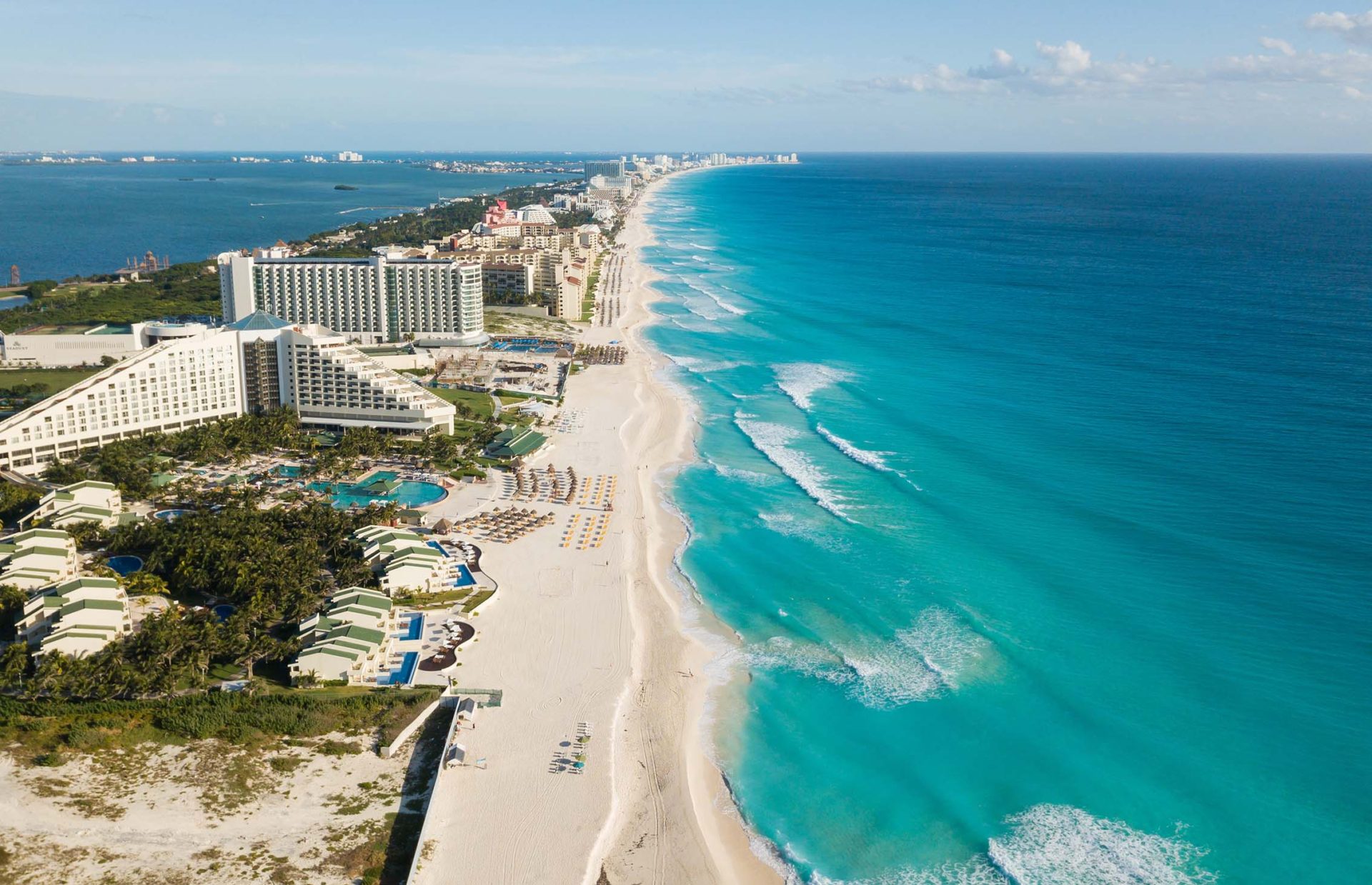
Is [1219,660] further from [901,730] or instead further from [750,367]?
[750,367]

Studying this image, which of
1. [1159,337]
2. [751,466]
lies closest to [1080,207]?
[1159,337]

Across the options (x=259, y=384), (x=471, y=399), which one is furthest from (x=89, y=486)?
(x=471, y=399)

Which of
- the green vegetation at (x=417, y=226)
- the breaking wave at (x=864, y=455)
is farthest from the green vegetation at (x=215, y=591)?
the green vegetation at (x=417, y=226)

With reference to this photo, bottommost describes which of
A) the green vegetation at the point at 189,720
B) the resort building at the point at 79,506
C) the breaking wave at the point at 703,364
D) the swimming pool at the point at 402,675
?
the swimming pool at the point at 402,675

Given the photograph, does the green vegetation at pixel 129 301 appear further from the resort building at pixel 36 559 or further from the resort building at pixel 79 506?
the resort building at pixel 36 559

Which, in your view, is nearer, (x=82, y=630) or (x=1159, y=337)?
(x=82, y=630)

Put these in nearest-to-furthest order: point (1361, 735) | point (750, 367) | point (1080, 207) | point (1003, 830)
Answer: point (1003, 830), point (1361, 735), point (750, 367), point (1080, 207)

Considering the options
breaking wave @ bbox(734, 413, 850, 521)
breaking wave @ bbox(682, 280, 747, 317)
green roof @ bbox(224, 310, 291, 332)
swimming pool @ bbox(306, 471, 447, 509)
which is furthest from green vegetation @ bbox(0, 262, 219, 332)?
breaking wave @ bbox(734, 413, 850, 521)

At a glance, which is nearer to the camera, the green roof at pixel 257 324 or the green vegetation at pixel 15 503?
the green vegetation at pixel 15 503
